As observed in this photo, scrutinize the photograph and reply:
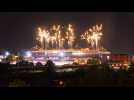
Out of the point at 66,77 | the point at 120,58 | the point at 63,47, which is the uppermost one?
the point at 63,47

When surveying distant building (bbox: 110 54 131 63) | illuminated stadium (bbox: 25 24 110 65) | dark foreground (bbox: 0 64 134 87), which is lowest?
dark foreground (bbox: 0 64 134 87)

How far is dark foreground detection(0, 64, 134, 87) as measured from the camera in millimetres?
4727

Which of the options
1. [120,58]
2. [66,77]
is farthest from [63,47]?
[120,58]

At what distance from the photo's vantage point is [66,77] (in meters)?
4.79

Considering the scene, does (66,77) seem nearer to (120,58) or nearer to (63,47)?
(63,47)

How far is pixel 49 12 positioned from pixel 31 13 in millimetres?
272

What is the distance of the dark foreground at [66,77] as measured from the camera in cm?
473

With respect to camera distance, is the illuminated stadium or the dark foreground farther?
the illuminated stadium

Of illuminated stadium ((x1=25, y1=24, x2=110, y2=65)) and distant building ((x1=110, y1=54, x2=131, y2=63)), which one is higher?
illuminated stadium ((x1=25, y1=24, x2=110, y2=65))

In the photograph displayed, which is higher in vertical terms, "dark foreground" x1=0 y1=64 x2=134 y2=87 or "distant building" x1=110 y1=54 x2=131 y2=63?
"distant building" x1=110 y1=54 x2=131 y2=63
